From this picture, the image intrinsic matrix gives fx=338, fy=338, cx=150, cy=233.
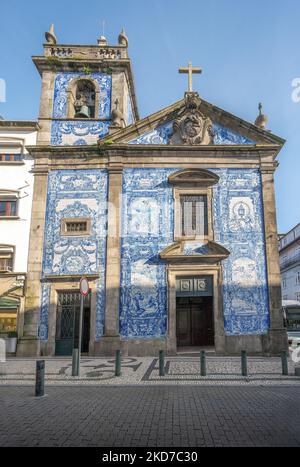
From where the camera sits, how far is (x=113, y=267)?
13695 millimetres

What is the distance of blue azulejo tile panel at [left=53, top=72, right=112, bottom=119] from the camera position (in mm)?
15727

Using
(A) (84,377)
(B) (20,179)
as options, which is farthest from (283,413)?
(B) (20,179)

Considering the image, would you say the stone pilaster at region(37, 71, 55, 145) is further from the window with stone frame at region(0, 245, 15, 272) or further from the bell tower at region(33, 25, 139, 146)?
the window with stone frame at region(0, 245, 15, 272)

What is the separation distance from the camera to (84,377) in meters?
9.13

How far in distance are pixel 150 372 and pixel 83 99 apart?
1285cm

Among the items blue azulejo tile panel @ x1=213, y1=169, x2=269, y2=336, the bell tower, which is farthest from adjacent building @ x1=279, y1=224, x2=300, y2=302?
the bell tower

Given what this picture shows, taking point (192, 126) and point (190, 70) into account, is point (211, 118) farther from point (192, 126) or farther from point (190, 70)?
point (190, 70)

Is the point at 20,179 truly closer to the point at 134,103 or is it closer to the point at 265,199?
the point at 134,103

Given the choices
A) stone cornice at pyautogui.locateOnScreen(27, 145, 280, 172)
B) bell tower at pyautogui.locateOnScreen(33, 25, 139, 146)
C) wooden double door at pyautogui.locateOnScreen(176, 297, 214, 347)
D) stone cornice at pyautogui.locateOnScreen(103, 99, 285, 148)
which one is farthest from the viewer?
wooden double door at pyautogui.locateOnScreen(176, 297, 214, 347)

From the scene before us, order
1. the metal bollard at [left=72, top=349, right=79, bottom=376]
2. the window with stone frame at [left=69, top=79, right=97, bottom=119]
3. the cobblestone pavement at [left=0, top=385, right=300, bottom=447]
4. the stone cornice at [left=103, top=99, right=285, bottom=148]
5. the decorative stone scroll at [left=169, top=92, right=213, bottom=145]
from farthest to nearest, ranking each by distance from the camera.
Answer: the window with stone frame at [left=69, top=79, right=97, bottom=119] < the decorative stone scroll at [left=169, top=92, right=213, bottom=145] < the stone cornice at [left=103, top=99, right=285, bottom=148] < the metal bollard at [left=72, top=349, right=79, bottom=376] < the cobblestone pavement at [left=0, top=385, right=300, bottom=447]

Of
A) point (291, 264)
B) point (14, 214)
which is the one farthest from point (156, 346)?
point (291, 264)

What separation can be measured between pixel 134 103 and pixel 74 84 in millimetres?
4044

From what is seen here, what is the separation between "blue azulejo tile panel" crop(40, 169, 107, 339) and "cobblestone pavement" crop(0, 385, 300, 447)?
20.5ft
